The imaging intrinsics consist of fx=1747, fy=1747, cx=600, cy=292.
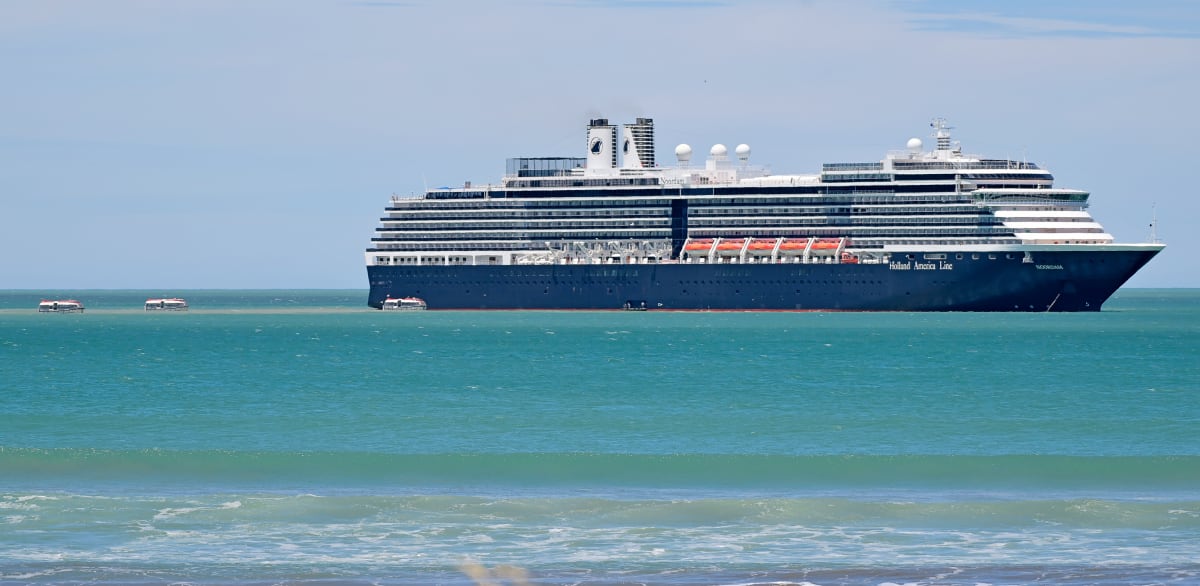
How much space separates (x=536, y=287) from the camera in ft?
417

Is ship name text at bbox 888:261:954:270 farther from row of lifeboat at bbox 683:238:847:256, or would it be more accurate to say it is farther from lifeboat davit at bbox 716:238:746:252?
lifeboat davit at bbox 716:238:746:252

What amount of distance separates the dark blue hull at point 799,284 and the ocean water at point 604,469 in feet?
129

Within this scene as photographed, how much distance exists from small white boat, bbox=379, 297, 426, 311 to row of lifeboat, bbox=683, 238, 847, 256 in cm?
2129

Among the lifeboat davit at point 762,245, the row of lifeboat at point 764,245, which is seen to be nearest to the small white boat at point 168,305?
the row of lifeboat at point 764,245

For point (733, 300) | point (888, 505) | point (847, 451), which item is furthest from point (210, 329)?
point (888, 505)

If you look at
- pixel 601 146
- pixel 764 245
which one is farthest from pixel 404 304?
pixel 764 245

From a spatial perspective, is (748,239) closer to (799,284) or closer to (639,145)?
(799,284)

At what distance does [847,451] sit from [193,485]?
13.6 m

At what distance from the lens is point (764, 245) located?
396ft

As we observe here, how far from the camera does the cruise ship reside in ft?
366

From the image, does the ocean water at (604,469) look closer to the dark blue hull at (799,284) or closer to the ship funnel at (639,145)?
the dark blue hull at (799,284)

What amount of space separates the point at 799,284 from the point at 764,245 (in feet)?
16.4

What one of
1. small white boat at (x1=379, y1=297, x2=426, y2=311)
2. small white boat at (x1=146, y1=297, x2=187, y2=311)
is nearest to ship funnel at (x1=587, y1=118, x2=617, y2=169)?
small white boat at (x1=379, y1=297, x2=426, y2=311)

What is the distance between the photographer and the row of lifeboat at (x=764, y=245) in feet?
390
